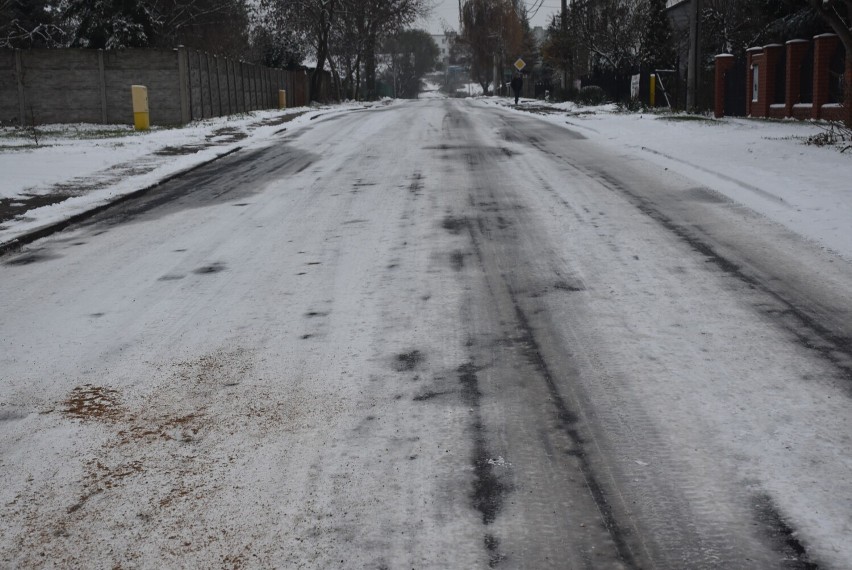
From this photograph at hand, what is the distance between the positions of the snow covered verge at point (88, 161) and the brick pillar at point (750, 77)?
1158cm

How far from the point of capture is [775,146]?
12320 millimetres

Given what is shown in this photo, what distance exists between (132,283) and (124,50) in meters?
19.3

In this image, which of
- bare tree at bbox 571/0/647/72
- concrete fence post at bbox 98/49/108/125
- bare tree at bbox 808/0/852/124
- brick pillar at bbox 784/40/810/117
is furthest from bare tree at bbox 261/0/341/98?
bare tree at bbox 808/0/852/124

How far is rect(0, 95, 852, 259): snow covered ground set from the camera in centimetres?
760

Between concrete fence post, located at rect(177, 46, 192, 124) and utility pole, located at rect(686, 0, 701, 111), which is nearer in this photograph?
utility pole, located at rect(686, 0, 701, 111)

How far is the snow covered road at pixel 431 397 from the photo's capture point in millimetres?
2479

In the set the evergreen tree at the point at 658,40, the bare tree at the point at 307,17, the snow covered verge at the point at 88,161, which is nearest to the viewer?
the snow covered verge at the point at 88,161

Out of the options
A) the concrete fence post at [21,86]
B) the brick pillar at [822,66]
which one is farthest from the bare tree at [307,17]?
the brick pillar at [822,66]

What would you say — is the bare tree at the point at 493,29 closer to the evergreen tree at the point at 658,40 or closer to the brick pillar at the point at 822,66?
the evergreen tree at the point at 658,40

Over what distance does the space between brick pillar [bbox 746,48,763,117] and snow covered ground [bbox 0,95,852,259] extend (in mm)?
3116

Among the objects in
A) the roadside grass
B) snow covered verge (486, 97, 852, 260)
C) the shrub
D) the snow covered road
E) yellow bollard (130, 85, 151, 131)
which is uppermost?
the shrub

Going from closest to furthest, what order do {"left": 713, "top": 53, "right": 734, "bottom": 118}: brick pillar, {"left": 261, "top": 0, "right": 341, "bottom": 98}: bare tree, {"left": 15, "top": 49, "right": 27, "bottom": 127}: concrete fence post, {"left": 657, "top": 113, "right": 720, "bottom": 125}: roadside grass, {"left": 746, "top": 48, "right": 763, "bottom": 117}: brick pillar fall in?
{"left": 657, "top": 113, "right": 720, "bottom": 125}: roadside grass
{"left": 746, "top": 48, "right": 763, "bottom": 117}: brick pillar
{"left": 15, "top": 49, "right": 27, "bottom": 127}: concrete fence post
{"left": 713, "top": 53, "right": 734, "bottom": 118}: brick pillar
{"left": 261, "top": 0, "right": 341, "bottom": 98}: bare tree

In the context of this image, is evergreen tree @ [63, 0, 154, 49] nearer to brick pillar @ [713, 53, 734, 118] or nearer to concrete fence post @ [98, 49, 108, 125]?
concrete fence post @ [98, 49, 108, 125]

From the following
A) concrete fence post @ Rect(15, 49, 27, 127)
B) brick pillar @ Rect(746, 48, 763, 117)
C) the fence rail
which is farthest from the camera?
the fence rail
